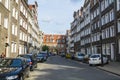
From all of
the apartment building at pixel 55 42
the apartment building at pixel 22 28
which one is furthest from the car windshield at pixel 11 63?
the apartment building at pixel 55 42

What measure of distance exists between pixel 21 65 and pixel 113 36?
95.0ft

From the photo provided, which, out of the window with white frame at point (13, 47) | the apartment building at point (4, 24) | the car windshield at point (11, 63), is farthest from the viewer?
the window with white frame at point (13, 47)

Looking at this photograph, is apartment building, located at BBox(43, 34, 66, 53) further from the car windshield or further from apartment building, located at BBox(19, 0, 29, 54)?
the car windshield

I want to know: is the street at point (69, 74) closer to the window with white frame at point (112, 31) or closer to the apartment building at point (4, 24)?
the apartment building at point (4, 24)

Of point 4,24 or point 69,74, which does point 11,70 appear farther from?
point 4,24

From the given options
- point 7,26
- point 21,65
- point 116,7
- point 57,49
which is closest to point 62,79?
point 21,65

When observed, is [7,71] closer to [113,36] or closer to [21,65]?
[21,65]

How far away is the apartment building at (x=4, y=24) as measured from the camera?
3272 cm

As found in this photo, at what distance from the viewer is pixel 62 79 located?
1530 cm

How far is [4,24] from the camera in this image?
115 feet

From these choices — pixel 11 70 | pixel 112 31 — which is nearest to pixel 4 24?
pixel 112 31

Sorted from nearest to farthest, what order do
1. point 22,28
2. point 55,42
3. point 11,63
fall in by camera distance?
1. point 11,63
2. point 22,28
3. point 55,42

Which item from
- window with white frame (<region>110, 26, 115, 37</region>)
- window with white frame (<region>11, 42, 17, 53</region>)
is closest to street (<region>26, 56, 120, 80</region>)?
window with white frame (<region>110, 26, 115, 37</region>)

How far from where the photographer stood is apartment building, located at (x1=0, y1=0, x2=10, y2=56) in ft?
107
